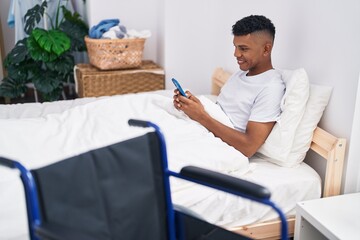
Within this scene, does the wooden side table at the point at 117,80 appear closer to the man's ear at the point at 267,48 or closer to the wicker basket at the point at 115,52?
the wicker basket at the point at 115,52

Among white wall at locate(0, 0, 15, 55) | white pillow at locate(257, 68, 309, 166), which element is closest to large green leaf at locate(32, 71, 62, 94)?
white wall at locate(0, 0, 15, 55)

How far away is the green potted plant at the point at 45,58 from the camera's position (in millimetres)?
2822

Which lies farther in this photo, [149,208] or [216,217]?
[216,217]

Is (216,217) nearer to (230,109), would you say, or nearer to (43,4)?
(230,109)

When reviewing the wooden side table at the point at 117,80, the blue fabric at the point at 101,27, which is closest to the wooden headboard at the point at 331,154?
the wooden side table at the point at 117,80

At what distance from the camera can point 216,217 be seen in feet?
4.58

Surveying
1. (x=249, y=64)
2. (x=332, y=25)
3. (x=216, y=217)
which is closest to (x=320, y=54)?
(x=332, y=25)

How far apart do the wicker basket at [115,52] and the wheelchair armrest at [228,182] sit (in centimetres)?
182

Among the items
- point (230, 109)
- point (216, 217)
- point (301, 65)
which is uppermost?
point (301, 65)

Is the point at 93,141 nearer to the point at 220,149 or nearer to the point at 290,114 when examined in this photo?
the point at 220,149

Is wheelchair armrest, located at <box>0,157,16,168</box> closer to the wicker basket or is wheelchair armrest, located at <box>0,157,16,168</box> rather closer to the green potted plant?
the wicker basket

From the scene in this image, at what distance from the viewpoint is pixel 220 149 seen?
146cm

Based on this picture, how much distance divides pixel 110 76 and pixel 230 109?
1.18 metres

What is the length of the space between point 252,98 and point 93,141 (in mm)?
698
